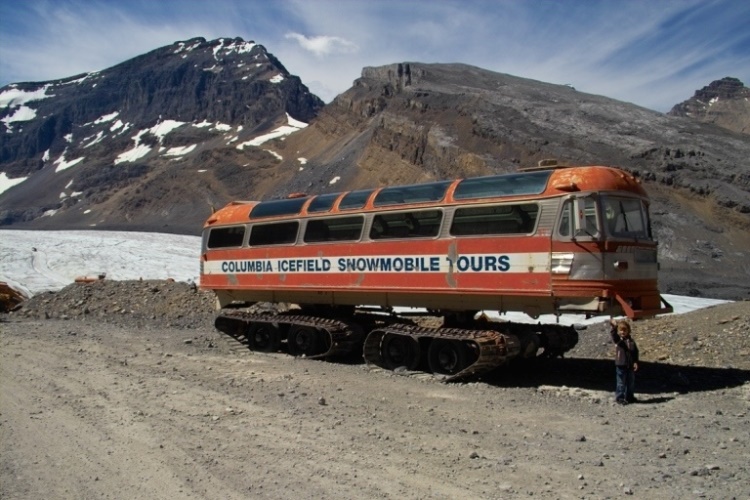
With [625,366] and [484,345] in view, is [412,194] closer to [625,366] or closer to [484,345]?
[484,345]

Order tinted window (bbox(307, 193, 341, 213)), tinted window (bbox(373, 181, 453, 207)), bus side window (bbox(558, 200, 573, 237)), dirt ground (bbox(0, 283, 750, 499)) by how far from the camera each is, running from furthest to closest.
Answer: tinted window (bbox(307, 193, 341, 213)) → tinted window (bbox(373, 181, 453, 207)) → bus side window (bbox(558, 200, 573, 237)) → dirt ground (bbox(0, 283, 750, 499))

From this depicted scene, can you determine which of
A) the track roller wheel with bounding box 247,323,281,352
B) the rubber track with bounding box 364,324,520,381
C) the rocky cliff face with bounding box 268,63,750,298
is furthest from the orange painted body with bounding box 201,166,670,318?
the rocky cliff face with bounding box 268,63,750,298

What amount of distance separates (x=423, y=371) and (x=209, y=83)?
147981 millimetres

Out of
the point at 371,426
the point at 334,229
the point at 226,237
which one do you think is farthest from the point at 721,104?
the point at 371,426

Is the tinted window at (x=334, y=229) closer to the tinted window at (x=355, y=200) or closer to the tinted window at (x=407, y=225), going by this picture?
the tinted window at (x=355, y=200)

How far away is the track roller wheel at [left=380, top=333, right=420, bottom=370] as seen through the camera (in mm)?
12438

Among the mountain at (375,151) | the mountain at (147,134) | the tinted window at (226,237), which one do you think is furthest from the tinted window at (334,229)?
the mountain at (147,134)

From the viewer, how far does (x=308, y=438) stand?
7633 mm

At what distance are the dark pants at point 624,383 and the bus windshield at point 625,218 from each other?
2.20 meters

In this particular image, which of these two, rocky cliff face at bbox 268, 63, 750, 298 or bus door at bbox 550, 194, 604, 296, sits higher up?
rocky cliff face at bbox 268, 63, 750, 298

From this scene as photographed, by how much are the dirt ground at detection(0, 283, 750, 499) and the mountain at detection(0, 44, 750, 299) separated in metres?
22.6

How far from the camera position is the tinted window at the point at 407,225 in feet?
40.1

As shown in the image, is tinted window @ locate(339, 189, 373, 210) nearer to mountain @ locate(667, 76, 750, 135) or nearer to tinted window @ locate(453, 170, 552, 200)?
tinted window @ locate(453, 170, 552, 200)

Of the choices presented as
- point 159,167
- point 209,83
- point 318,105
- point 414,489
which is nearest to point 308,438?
point 414,489
